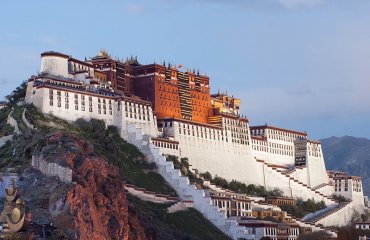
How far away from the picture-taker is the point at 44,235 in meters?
58.5

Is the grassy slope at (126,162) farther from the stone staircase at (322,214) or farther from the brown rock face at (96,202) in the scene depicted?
the stone staircase at (322,214)

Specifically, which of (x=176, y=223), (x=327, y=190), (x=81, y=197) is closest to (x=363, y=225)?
(x=327, y=190)

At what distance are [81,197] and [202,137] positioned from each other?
47.6m

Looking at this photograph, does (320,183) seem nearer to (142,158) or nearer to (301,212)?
(301,212)

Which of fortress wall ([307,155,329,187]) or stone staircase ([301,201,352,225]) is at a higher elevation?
fortress wall ([307,155,329,187])

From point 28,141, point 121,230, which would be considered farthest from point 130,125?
point 121,230

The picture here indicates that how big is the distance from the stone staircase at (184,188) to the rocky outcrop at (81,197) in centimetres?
2364

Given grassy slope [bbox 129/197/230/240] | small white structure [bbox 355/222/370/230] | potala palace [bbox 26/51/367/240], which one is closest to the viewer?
grassy slope [bbox 129/197/230/240]

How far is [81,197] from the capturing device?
66.3m

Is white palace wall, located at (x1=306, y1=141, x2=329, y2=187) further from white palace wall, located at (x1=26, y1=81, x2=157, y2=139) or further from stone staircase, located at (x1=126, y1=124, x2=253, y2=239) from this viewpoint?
stone staircase, located at (x1=126, y1=124, x2=253, y2=239)

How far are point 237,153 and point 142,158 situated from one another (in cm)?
2047

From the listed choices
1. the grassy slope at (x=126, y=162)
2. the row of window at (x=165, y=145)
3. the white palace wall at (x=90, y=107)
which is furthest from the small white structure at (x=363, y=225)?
the white palace wall at (x=90, y=107)

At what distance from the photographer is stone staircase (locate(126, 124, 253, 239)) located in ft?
319

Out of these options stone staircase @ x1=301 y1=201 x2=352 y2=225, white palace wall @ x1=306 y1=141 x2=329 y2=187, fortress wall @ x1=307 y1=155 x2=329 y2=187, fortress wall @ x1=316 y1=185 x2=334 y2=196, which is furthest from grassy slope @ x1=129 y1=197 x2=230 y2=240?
fortress wall @ x1=316 y1=185 x2=334 y2=196
